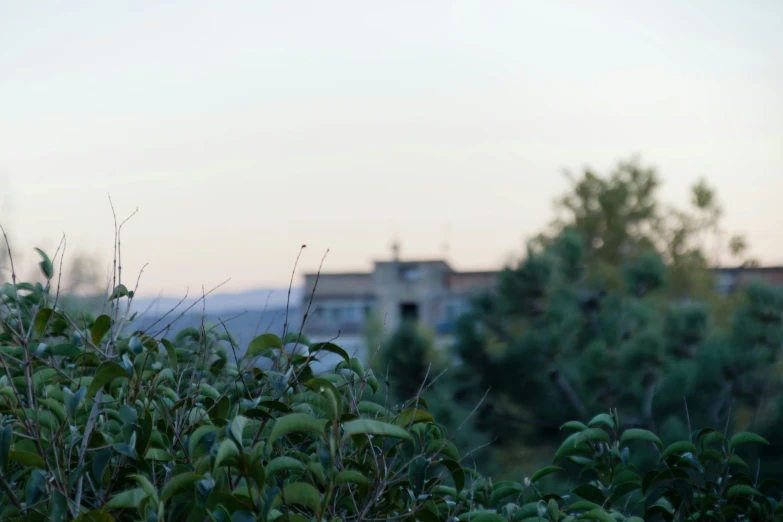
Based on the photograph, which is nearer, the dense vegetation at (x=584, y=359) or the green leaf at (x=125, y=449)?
the green leaf at (x=125, y=449)

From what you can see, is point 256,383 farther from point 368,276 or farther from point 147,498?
point 368,276

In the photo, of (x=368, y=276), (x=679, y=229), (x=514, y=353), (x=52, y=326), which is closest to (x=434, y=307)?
(x=368, y=276)

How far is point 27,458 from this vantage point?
154 centimetres

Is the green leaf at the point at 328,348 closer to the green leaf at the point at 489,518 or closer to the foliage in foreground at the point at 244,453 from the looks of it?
the foliage in foreground at the point at 244,453

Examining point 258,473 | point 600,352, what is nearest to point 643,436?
point 258,473

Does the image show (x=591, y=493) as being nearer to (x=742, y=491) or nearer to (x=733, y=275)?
(x=742, y=491)

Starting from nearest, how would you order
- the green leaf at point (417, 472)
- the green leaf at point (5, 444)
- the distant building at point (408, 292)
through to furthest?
the green leaf at point (5, 444), the green leaf at point (417, 472), the distant building at point (408, 292)

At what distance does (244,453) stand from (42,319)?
2.30 ft

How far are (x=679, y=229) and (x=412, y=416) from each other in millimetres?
31840

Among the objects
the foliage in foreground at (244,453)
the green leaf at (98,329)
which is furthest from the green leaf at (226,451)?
the green leaf at (98,329)

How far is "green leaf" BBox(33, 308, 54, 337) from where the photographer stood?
6.08 feet

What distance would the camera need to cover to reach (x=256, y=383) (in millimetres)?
2197

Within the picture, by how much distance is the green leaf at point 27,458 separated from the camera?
5.00 feet

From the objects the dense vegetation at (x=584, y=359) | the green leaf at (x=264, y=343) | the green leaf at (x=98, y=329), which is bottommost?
the dense vegetation at (x=584, y=359)
